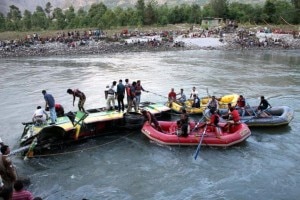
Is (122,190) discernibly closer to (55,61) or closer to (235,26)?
(55,61)

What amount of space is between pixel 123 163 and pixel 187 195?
3.65 meters

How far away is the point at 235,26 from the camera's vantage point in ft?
229

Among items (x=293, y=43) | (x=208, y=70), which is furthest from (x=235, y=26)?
(x=208, y=70)

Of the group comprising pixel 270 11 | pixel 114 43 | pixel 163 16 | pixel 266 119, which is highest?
pixel 270 11

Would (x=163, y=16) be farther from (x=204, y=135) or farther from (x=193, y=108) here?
(x=204, y=135)

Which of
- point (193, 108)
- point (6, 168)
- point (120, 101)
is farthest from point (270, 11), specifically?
point (6, 168)

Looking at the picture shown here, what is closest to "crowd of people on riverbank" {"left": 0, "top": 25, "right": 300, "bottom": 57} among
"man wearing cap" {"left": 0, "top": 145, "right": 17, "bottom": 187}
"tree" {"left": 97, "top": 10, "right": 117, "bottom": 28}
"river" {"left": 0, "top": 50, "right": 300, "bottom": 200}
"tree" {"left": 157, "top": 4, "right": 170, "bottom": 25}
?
"tree" {"left": 97, "top": 10, "right": 117, "bottom": 28}

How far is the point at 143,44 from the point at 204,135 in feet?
145

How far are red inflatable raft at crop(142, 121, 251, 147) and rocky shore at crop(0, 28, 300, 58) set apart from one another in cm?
4119

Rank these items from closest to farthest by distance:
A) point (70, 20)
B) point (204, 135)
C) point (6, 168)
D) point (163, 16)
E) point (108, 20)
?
1. point (6, 168)
2. point (204, 135)
3. point (108, 20)
4. point (163, 16)
5. point (70, 20)

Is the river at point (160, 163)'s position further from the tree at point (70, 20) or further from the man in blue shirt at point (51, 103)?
the tree at point (70, 20)

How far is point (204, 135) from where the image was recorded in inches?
707

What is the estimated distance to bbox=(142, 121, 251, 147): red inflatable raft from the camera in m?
17.8

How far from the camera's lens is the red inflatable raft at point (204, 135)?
1778 centimetres
